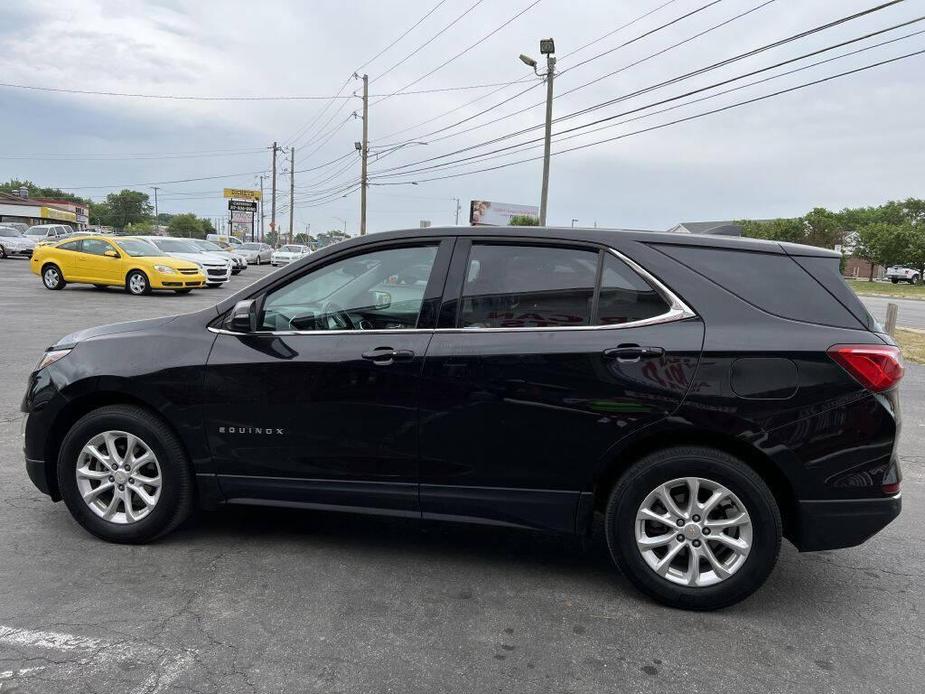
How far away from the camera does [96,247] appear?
1948 centimetres

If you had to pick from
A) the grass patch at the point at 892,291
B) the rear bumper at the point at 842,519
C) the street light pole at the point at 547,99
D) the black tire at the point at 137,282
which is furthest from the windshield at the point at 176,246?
the grass patch at the point at 892,291

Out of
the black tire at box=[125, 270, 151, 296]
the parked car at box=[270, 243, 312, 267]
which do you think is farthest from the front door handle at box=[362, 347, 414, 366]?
the parked car at box=[270, 243, 312, 267]

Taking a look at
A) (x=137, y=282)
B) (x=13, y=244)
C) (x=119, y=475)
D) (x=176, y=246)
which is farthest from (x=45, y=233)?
(x=119, y=475)

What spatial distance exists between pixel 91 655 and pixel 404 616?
1.24 metres

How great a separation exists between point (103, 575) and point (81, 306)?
46.4 feet

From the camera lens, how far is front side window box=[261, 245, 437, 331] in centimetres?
357

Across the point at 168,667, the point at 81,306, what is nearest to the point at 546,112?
the point at 81,306

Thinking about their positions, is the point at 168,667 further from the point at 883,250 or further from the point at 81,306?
the point at 883,250

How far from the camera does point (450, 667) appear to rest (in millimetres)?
2684

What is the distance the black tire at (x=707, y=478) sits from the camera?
3061 millimetres

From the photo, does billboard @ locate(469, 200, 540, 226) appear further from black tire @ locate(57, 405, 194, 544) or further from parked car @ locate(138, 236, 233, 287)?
black tire @ locate(57, 405, 194, 544)

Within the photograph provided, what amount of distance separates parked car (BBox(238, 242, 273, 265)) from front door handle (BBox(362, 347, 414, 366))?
140ft

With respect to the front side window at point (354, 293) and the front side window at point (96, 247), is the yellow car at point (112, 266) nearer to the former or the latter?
the front side window at point (96, 247)

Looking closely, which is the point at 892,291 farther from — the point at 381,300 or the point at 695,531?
the point at 381,300
